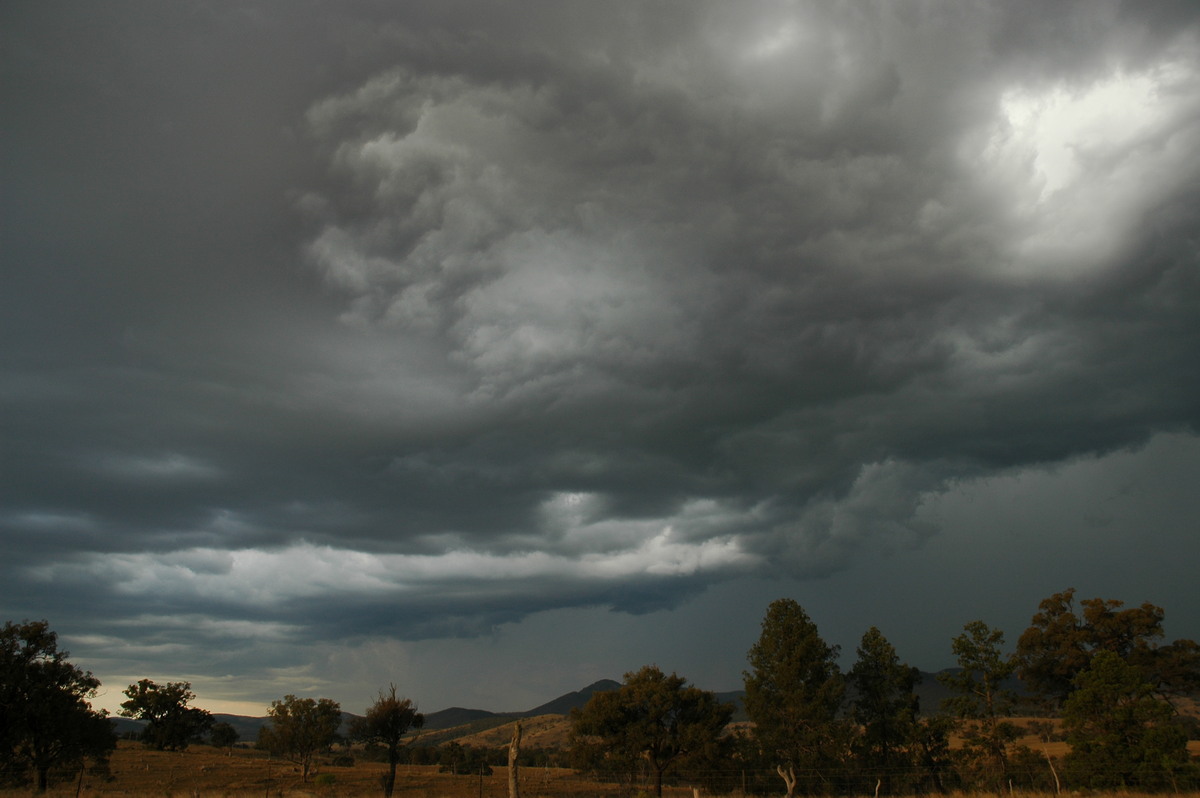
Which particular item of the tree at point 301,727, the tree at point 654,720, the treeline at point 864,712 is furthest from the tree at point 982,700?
the tree at point 301,727

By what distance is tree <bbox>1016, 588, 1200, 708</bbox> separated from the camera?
6034 cm

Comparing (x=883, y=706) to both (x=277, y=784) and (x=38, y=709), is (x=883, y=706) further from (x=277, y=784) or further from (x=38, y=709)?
(x=38, y=709)

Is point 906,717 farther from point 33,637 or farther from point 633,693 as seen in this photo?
point 33,637

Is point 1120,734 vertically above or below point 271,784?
above

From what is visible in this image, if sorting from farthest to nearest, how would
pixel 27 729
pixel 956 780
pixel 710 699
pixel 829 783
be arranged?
pixel 710 699 < pixel 956 780 < pixel 829 783 < pixel 27 729

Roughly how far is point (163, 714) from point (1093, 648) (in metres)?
114

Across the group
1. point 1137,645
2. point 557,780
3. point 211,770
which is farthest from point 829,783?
point 211,770

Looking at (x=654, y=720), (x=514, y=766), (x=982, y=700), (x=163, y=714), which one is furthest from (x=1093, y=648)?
(x=163, y=714)

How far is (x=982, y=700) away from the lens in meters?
55.7

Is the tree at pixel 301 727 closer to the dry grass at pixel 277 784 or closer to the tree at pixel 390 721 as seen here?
the dry grass at pixel 277 784

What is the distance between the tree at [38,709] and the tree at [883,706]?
60116 millimetres

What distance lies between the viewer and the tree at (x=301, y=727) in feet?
246

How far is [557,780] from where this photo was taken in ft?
220

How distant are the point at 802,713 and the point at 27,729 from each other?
55.9 meters
